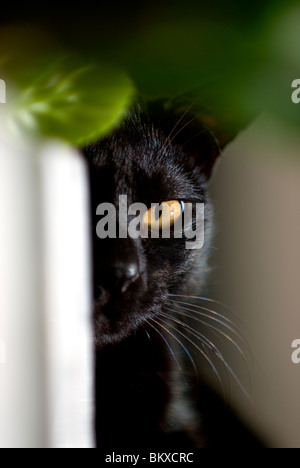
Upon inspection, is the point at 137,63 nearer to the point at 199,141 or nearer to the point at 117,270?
the point at 199,141

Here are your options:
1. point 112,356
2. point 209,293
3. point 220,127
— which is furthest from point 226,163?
point 112,356

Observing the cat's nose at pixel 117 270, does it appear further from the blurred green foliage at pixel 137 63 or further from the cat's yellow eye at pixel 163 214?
the blurred green foliage at pixel 137 63

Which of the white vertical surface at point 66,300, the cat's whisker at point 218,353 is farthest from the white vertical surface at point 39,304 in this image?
the cat's whisker at point 218,353

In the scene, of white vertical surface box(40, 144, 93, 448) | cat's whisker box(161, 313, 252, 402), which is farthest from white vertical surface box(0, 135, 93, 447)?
cat's whisker box(161, 313, 252, 402)

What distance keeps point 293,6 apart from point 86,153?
312 mm

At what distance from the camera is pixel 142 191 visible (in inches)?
25.1

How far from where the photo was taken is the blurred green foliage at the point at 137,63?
1.99 ft

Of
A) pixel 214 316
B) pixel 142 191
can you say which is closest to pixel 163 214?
pixel 142 191

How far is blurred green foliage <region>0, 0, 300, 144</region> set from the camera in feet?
1.99

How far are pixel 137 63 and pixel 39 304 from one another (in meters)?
0.34

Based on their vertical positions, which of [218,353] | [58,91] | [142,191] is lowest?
[218,353]

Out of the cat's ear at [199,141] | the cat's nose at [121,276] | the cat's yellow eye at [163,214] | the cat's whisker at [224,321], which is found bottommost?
the cat's whisker at [224,321]

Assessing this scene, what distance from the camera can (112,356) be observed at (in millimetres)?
652
